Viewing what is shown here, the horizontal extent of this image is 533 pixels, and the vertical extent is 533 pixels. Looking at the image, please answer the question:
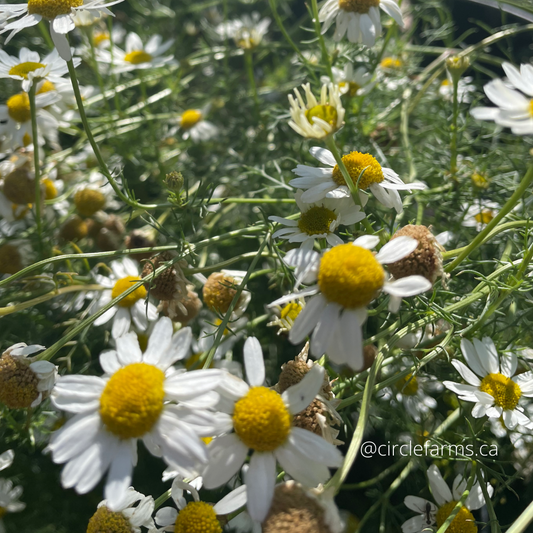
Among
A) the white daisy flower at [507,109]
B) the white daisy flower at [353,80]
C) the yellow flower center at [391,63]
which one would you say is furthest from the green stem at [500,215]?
the yellow flower center at [391,63]

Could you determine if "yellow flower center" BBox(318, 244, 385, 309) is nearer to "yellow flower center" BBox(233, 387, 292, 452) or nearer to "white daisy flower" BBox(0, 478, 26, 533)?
"yellow flower center" BBox(233, 387, 292, 452)

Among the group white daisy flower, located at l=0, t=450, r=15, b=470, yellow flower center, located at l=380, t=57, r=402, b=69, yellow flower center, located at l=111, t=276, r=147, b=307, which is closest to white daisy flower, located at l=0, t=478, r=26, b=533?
white daisy flower, located at l=0, t=450, r=15, b=470

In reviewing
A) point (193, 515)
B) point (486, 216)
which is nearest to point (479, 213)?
point (486, 216)

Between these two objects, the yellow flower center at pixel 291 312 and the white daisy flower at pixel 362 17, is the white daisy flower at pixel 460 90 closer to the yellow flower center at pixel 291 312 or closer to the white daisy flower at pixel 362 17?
the white daisy flower at pixel 362 17

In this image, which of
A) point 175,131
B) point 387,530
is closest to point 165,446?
point 387,530

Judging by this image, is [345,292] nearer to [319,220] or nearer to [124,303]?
[319,220]

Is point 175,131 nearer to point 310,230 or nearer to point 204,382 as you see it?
point 310,230
